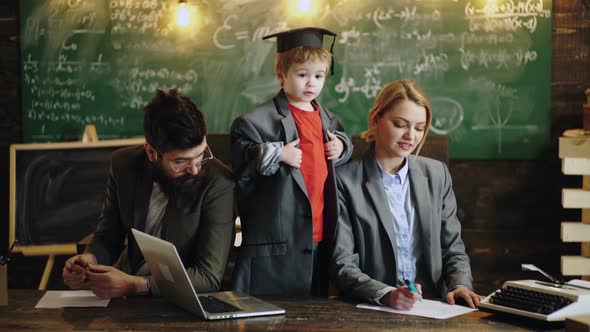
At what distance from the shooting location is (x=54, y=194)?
4.56 metres

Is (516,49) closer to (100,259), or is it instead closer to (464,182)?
(464,182)

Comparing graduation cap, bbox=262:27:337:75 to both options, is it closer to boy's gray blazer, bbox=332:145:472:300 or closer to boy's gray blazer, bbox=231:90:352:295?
boy's gray blazer, bbox=231:90:352:295

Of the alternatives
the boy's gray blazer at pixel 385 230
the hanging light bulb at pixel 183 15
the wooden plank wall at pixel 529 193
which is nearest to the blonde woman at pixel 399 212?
the boy's gray blazer at pixel 385 230

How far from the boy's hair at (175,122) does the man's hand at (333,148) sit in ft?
1.84

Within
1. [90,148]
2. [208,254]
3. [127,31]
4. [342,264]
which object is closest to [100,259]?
[208,254]

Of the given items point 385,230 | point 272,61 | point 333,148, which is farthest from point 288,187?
point 272,61

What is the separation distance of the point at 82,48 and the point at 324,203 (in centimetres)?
284

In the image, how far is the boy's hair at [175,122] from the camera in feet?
7.56

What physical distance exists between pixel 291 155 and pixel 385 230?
0.42 meters

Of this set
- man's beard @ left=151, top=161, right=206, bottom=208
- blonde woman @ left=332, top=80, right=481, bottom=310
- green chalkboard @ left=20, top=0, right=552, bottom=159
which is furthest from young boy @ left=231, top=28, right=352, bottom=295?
green chalkboard @ left=20, top=0, right=552, bottom=159

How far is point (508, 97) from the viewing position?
4809 millimetres

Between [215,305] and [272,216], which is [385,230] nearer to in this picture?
[272,216]

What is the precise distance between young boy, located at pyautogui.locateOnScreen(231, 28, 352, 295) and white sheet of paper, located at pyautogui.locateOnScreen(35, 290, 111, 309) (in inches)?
23.3

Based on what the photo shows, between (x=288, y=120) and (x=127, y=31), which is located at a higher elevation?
(x=127, y=31)
